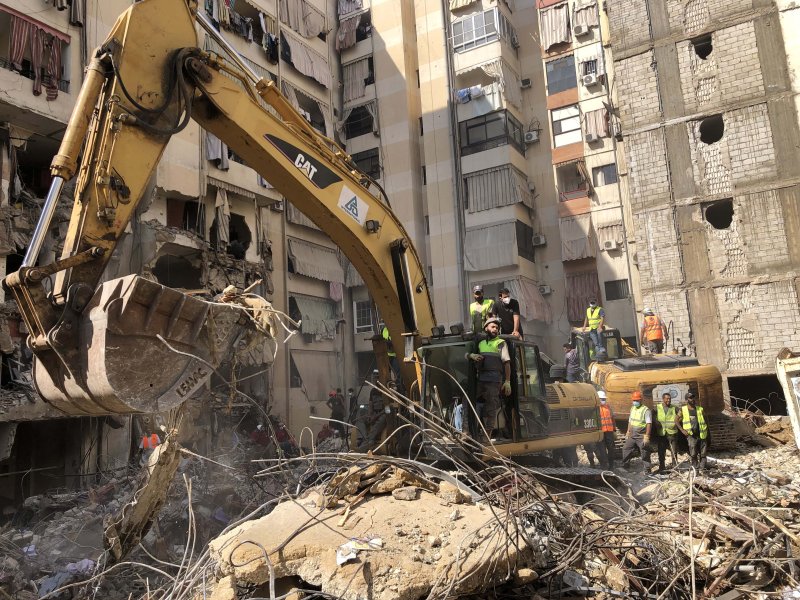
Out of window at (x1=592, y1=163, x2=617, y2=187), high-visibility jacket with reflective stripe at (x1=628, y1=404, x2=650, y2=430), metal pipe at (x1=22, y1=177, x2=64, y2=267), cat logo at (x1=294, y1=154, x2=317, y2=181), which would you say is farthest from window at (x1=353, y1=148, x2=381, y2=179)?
metal pipe at (x1=22, y1=177, x2=64, y2=267)

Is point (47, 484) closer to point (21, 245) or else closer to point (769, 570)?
point (21, 245)

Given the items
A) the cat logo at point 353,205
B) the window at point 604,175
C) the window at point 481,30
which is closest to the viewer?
the cat logo at point 353,205

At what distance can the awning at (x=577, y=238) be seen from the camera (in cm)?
2530

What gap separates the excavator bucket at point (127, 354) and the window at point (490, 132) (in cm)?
2321

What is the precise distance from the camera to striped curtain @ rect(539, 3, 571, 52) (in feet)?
86.7

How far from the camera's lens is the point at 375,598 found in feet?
12.6

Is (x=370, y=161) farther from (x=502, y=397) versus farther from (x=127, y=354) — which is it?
(x=127, y=354)

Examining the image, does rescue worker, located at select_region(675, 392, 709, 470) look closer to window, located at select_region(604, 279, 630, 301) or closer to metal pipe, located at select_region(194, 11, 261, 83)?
metal pipe, located at select_region(194, 11, 261, 83)

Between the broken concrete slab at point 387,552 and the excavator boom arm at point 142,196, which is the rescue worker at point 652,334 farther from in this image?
the broken concrete slab at point 387,552

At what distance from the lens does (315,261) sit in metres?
24.4

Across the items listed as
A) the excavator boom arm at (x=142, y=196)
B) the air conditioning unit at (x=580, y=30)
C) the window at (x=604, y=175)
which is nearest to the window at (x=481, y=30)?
the air conditioning unit at (x=580, y=30)

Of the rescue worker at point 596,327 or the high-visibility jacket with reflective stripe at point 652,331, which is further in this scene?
the high-visibility jacket with reflective stripe at point 652,331

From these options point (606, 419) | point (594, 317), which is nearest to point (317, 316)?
point (594, 317)

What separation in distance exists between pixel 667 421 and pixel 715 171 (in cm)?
1032
